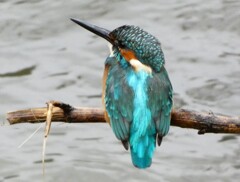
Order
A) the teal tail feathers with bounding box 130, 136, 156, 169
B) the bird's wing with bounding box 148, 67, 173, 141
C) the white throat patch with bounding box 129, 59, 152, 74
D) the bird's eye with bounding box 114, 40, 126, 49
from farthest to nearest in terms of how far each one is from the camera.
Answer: the bird's eye with bounding box 114, 40, 126, 49
the white throat patch with bounding box 129, 59, 152, 74
the bird's wing with bounding box 148, 67, 173, 141
the teal tail feathers with bounding box 130, 136, 156, 169

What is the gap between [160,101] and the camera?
5.68 metres

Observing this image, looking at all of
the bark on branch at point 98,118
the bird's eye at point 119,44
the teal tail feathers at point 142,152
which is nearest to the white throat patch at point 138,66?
the bird's eye at point 119,44

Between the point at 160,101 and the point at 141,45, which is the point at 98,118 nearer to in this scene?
the point at 160,101

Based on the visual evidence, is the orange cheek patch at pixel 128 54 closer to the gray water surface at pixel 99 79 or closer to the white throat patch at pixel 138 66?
the white throat patch at pixel 138 66

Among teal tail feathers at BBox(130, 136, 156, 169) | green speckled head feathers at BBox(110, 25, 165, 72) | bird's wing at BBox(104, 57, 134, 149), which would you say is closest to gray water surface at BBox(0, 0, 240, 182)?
green speckled head feathers at BBox(110, 25, 165, 72)

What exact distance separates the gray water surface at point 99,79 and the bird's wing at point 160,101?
5.19 ft

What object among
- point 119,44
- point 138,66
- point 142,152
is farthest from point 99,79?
point 142,152

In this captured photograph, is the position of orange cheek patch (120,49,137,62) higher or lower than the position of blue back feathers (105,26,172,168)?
higher

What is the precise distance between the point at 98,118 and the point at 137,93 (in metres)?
0.29

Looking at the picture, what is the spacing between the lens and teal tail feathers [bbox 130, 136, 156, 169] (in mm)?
5469

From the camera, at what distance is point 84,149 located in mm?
8273

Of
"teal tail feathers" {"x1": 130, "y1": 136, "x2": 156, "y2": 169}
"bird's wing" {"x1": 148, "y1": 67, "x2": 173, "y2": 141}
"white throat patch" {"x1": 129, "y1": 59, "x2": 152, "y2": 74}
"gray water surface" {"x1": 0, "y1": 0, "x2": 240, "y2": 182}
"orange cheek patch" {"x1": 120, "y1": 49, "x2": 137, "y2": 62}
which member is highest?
"orange cheek patch" {"x1": 120, "y1": 49, "x2": 137, "y2": 62}

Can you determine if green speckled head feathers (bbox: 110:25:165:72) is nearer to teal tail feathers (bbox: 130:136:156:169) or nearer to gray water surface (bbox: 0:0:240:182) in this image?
teal tail feathers (bbox: 130:136:156:169)

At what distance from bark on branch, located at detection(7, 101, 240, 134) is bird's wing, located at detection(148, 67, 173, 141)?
0.12 metres
